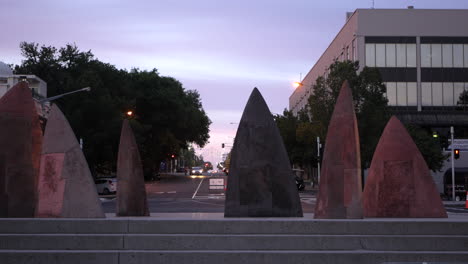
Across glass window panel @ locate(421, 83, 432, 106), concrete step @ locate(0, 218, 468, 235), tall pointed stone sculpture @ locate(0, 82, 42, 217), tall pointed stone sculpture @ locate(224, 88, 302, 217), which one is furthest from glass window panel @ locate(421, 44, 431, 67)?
tall pointed stone sculpture @ locate(0, 82, 42, 217)

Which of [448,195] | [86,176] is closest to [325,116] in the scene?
[448,195]

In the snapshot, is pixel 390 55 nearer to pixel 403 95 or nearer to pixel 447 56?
pixel 403 95

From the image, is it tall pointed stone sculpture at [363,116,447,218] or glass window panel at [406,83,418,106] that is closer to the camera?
tall pointed stone sculpture at [363,116,447,218]

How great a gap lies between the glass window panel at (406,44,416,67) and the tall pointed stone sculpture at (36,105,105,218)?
45784 mm

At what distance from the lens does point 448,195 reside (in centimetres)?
3753

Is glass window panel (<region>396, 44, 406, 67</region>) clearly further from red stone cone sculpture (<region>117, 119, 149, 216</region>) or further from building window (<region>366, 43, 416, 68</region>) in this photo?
red stone cone sculpture (<region>117, 119, 149, 216</region>)

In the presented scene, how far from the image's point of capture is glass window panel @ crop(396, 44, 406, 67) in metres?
53.1

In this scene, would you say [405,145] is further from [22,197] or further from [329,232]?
[22,197]

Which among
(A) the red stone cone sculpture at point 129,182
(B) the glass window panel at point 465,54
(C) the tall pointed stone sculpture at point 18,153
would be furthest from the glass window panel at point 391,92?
→ (C) the tall pointed stone sculpture at point 18,153

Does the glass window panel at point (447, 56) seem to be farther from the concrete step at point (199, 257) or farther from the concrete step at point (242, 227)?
the concrete step at point (199, 257)

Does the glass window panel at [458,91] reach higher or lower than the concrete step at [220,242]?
Answer: higher

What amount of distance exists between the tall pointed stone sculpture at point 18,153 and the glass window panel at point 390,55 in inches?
1762

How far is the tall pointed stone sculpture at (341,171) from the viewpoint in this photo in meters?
11.5

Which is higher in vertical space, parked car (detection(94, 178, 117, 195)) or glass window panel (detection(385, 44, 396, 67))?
glass window panel (detection(385, 44, 396, 67))
